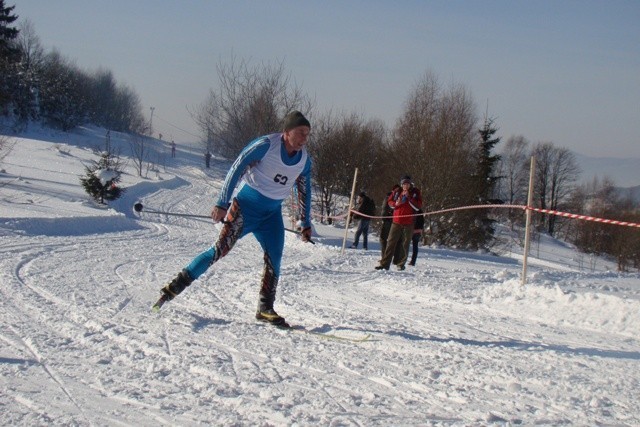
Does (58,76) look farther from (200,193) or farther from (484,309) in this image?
(484,309)

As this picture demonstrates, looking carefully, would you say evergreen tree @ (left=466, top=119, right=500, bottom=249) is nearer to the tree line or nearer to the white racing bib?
the tree line

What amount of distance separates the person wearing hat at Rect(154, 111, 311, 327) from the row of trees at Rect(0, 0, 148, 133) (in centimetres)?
4786

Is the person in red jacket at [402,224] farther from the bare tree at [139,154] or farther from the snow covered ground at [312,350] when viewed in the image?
the bare tree at [139,154]

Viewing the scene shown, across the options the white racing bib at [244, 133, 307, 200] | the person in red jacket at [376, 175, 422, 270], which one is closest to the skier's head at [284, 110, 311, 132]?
the white racing bib at [244, 133, 307, 200]

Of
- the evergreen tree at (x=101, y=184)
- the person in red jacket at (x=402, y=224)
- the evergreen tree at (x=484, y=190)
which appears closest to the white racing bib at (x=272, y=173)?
the person in red jacket at (x=402, y=224)

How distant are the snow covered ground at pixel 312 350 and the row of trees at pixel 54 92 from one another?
46522 millimetres

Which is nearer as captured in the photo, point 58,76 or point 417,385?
point 417,385

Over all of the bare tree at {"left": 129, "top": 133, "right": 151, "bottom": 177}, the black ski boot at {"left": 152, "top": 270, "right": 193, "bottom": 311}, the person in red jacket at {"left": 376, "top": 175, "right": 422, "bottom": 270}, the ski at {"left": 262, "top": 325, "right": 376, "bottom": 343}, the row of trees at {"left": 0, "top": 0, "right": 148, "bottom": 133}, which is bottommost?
the ski at {"left": 262, "top": 325, "right": 376, "bottom": 343}

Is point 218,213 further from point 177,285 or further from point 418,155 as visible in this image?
point 418,155

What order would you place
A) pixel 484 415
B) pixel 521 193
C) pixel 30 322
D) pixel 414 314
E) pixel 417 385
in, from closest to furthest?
pixel 484 415 → pixel 417 385 → pixel 30 322 → pixel 414 314 → pixel 521 193

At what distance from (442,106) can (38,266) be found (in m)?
23.9

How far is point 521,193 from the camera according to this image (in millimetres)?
61000

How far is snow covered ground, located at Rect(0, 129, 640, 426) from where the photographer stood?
3.15 metres

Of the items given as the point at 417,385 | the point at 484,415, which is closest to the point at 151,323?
the point at 417,385
